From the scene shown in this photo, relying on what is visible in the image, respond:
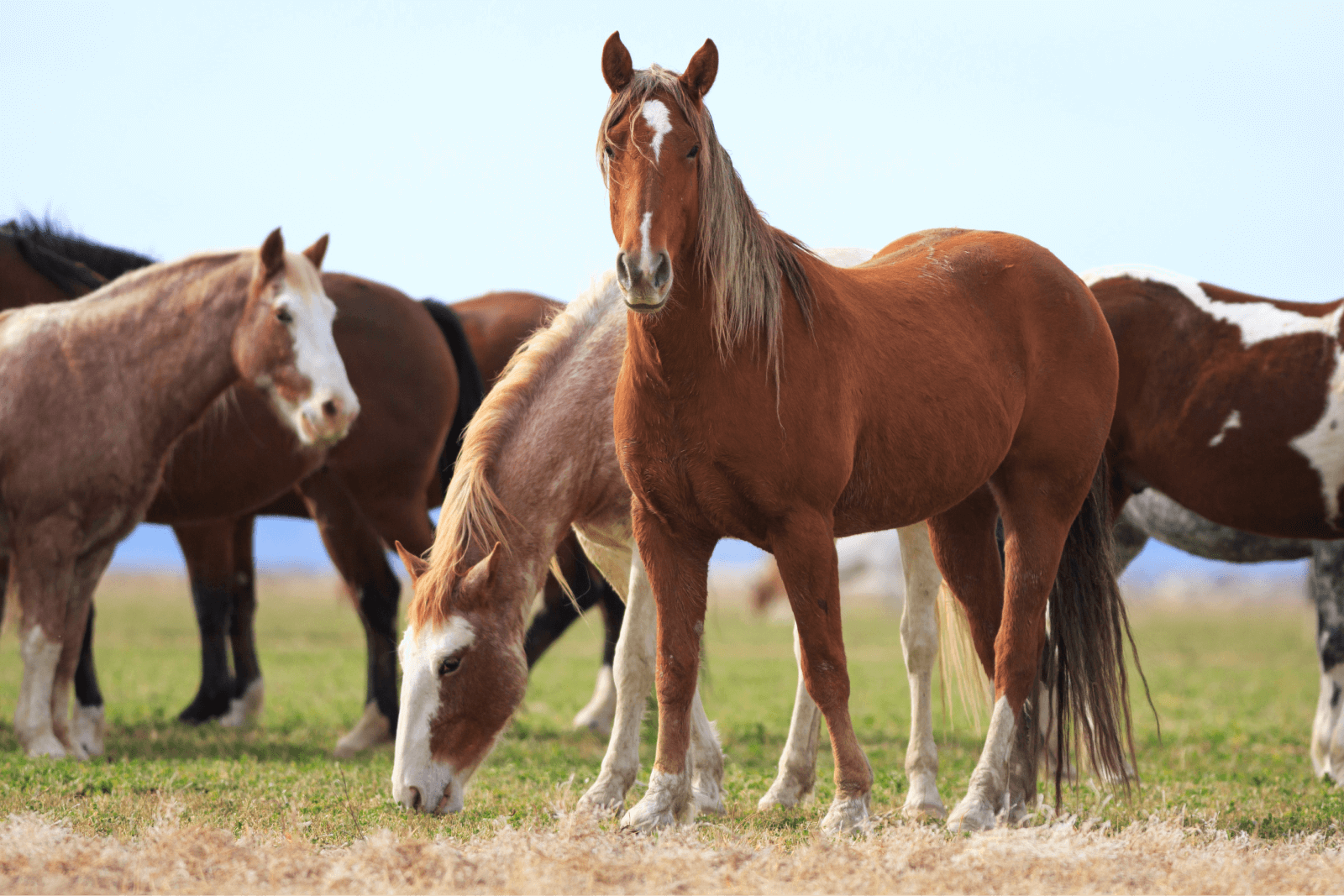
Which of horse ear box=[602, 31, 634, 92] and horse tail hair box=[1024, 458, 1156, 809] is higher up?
horse ear box=[602, 31, 634, 92]

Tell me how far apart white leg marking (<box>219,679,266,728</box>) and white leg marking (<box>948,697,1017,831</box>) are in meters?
5.69

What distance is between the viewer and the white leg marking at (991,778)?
13.2ft

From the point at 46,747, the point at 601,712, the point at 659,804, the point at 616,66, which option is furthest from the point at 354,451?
the point at 616,66

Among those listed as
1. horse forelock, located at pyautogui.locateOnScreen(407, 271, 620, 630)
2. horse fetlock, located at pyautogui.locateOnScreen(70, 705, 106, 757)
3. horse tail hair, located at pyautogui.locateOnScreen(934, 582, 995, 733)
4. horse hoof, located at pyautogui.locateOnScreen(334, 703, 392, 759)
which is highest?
horse forelock, located at pyautogui.locateOnScreen(407, 271, 620, 630)

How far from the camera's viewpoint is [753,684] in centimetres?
1227

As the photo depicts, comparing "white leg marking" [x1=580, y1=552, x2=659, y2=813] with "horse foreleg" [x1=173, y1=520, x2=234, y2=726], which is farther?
"horse foreleg" [x1=173, y1=520, x2=234, y2=726]

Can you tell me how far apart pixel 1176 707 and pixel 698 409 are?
27.6 ft

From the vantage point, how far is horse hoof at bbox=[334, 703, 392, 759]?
675 cm

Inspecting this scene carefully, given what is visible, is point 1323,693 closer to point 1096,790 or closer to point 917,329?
point 1096,790

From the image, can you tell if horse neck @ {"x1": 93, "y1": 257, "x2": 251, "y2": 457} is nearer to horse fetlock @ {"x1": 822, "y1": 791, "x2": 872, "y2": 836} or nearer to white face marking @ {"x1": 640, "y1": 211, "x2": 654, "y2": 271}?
white face marking @ {"x1": 640, "y1": 211, "x2": 654, "y2": 271}

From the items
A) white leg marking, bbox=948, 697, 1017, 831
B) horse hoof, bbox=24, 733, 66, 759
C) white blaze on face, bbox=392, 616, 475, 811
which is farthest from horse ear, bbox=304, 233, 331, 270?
white leg marking, bbox=948, 697, 1017, 831

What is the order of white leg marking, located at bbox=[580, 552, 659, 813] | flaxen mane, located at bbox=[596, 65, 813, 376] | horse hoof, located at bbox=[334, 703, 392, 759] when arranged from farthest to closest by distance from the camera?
horse hoof, located at bbox=[334, 703, 392, 759] → white leg marking, located at bbox=[580, 552, 659, 813] → flaxen mane, located at bbox=[596, 65, 813, 376]

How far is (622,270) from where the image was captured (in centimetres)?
316

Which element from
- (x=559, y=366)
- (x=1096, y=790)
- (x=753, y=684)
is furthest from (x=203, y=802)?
(x=753, y=684)
